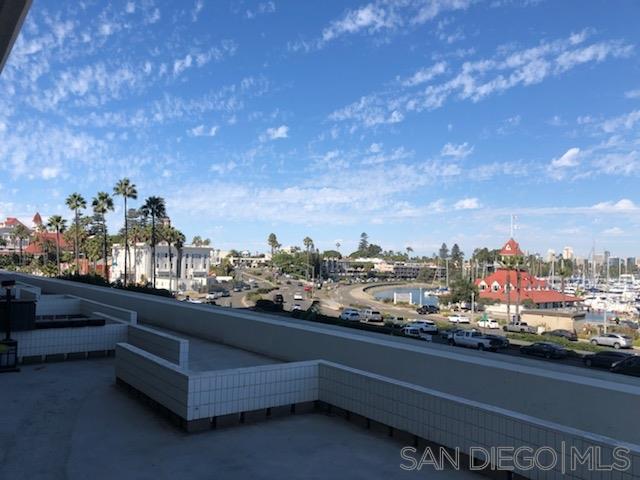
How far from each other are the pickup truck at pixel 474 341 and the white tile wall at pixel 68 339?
856 inches

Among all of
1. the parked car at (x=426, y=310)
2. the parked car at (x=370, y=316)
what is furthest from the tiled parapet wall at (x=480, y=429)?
the parked car at (x=426, y=310)

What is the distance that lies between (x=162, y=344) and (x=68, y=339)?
10.9ft

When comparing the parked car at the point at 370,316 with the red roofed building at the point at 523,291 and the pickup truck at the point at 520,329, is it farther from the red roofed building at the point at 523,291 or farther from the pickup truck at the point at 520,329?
the red roofed building at the point at 523,291

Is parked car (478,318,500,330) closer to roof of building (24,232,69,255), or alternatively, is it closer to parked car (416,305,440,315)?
parked car (416,305,440,315)

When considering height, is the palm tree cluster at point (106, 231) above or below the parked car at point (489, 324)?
above

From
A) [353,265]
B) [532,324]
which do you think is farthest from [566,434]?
[353,265]

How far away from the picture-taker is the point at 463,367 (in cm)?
923

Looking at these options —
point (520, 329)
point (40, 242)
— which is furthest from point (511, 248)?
point (40, 242)

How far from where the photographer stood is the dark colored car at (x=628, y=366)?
71.6ft

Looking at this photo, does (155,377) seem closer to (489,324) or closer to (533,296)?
(489,324)

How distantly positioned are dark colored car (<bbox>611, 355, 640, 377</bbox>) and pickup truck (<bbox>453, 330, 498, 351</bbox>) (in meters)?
8.61

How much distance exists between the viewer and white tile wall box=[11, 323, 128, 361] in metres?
13.5

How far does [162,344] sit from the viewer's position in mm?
12812

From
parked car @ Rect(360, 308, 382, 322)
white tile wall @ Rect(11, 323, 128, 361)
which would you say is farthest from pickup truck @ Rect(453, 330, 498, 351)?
white tile wall @ Rect(11, 323, 128, 361)
